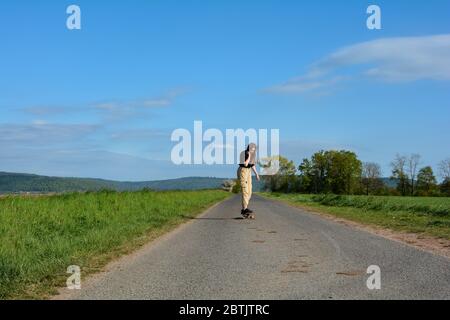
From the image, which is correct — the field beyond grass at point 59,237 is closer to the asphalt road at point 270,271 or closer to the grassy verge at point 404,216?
the asphalt road at point 270,271

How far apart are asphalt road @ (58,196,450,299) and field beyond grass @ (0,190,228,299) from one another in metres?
0.62

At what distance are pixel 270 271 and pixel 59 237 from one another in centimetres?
691

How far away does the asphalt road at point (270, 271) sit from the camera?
21.6ft

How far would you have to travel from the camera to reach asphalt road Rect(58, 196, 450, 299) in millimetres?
6574

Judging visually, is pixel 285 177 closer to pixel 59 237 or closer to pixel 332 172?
pixel 332 172

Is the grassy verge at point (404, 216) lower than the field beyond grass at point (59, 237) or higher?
lower

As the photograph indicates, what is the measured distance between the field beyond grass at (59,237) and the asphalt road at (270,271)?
62 cm

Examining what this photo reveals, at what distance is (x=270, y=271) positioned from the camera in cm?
817

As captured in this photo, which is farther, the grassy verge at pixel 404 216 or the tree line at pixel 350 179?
the tree line at pixel 350 179

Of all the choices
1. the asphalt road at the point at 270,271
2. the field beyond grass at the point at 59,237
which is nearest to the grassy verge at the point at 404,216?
the asphalt road at the point at 270,271

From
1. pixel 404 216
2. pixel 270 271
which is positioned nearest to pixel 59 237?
pixel 270 271

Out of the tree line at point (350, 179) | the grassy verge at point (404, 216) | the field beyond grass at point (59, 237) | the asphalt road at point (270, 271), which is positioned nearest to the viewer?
the asphalt road at point (270, 271)

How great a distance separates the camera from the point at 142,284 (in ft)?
23.7

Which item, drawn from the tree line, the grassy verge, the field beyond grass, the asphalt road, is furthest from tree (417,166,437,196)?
the asphalt road
